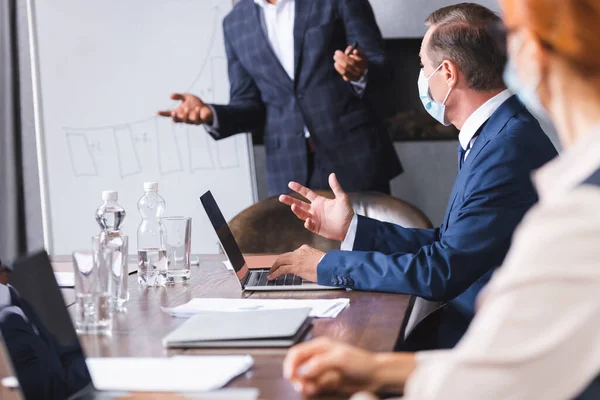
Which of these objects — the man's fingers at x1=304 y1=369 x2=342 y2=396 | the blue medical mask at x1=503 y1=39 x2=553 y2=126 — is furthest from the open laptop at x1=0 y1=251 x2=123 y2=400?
the blue medical mask at x1=503 y1=39 x2=553 y2=126

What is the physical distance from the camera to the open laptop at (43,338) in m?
1.02

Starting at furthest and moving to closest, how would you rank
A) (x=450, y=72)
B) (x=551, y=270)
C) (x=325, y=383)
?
(x=450, y=72)
(x=325, y=383)
(x=551, y=270)

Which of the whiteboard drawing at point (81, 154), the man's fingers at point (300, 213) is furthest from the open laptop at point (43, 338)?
the whiteboard drawing at point (81, 154)

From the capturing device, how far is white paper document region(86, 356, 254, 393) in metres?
1.06

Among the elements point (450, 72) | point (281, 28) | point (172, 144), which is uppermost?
point (281, 28)

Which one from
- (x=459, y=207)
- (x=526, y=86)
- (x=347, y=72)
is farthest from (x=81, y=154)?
Answer: (x=526, y=86)

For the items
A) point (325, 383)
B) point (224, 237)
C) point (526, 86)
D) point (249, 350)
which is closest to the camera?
point (526, 86)

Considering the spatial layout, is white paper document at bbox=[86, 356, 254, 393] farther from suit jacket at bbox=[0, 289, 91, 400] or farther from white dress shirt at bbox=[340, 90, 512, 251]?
white dress shirt at bbox=[340, 90, 512, 251]

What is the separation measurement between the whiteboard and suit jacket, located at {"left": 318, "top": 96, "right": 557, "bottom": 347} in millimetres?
1805

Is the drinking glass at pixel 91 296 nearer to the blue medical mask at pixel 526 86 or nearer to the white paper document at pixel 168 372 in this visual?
the white paper document at pixel 168 372

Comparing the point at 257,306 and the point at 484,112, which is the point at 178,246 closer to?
the point at 257,306

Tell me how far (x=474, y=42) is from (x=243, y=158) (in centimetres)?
177

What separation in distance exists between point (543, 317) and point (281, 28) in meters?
2.73

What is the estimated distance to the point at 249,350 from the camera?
4.01 feet
